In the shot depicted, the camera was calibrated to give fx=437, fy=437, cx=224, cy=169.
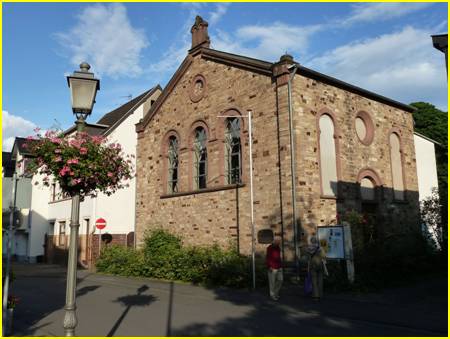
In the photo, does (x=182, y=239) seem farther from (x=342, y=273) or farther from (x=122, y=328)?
(x=122, y=328)

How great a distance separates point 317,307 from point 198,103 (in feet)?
39.0

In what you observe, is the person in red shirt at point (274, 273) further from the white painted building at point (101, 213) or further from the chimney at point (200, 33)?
the chimney at point (200, 33)

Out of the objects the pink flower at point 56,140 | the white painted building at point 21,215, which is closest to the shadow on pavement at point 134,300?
the white painted building at point 21,215

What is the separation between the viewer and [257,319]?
9.05 meters

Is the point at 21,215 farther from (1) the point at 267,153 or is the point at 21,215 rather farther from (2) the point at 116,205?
(2) the point at 116,205

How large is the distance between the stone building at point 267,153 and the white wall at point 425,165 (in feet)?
7.34

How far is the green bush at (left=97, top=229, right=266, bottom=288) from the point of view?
1422cm

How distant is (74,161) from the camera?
648 cm

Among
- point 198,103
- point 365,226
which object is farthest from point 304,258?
point 198,103

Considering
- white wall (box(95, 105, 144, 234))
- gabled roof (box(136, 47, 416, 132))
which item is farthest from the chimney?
white wall (box(95, 105, 144, 234))

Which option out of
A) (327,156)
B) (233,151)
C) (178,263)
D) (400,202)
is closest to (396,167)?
(400,202)

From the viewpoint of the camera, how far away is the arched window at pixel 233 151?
1762 centimetres

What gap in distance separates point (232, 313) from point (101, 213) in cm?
1493

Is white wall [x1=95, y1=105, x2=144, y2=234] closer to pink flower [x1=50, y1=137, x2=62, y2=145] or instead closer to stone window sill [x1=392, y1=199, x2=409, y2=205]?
stone window sill [x1=392, y1=199, x2=409, y2=205]
